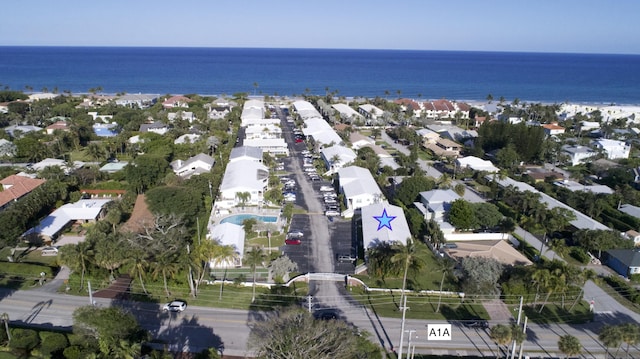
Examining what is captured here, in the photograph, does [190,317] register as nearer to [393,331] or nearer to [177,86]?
[393,331]

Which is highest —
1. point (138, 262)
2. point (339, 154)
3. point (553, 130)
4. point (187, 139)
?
point (553, 130)

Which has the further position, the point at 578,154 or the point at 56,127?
the point at 56,127

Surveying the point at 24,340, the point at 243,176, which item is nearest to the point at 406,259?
the point at 24,340

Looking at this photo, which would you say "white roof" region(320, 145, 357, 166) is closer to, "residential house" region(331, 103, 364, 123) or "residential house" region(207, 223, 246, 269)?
"residential house" region(207, 223, 246, 269)

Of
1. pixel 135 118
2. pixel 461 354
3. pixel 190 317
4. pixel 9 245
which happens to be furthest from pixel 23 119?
pixel 461 354

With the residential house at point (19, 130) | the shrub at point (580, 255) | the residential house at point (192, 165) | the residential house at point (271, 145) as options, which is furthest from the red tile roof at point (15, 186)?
the shrub at point (580, 255)

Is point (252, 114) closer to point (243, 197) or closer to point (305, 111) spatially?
point (305, 111)
